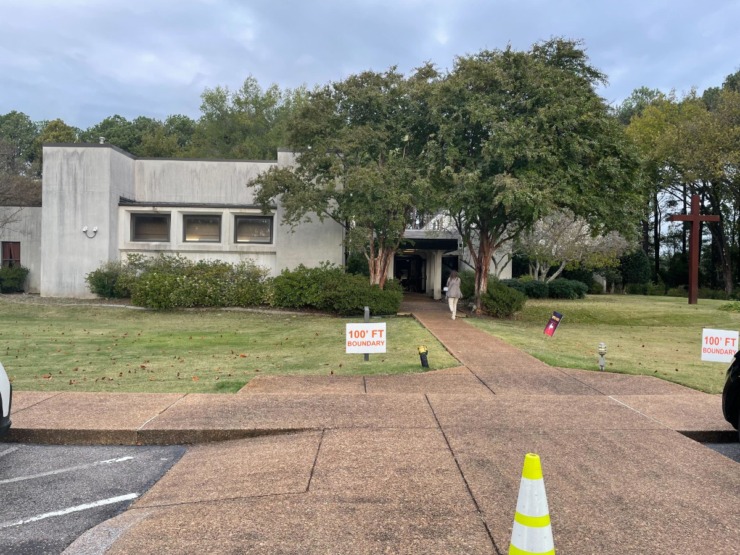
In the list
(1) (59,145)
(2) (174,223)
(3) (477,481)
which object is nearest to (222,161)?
(2) (174,223)

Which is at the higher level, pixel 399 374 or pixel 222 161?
pixel 222 161

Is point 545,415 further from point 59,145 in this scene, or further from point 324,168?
point 59,145

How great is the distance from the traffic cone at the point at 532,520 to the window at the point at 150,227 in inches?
965

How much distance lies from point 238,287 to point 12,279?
12.3 m

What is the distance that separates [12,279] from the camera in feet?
87.0

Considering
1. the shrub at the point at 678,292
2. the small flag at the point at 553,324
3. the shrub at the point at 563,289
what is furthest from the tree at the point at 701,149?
the small flag at the point at 553,324

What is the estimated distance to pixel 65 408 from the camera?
7.17 m

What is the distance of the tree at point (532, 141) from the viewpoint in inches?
692

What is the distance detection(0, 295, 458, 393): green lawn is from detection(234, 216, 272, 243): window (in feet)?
16.3

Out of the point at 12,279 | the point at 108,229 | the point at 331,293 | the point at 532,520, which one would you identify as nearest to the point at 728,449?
the point at 532,520

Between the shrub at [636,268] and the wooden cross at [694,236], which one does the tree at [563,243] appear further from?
the shrub at [636,268]

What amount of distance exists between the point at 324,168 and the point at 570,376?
44.8 feet

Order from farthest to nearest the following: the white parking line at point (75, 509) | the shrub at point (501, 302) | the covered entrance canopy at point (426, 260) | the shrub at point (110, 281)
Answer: the covered entrance canopy at point (426, 260) → the shrub at point (110, 281) → the shrub at point (501, 302) → the white parking line at point (75, 509)

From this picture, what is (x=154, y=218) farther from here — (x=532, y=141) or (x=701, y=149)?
(x=701, y=149)
